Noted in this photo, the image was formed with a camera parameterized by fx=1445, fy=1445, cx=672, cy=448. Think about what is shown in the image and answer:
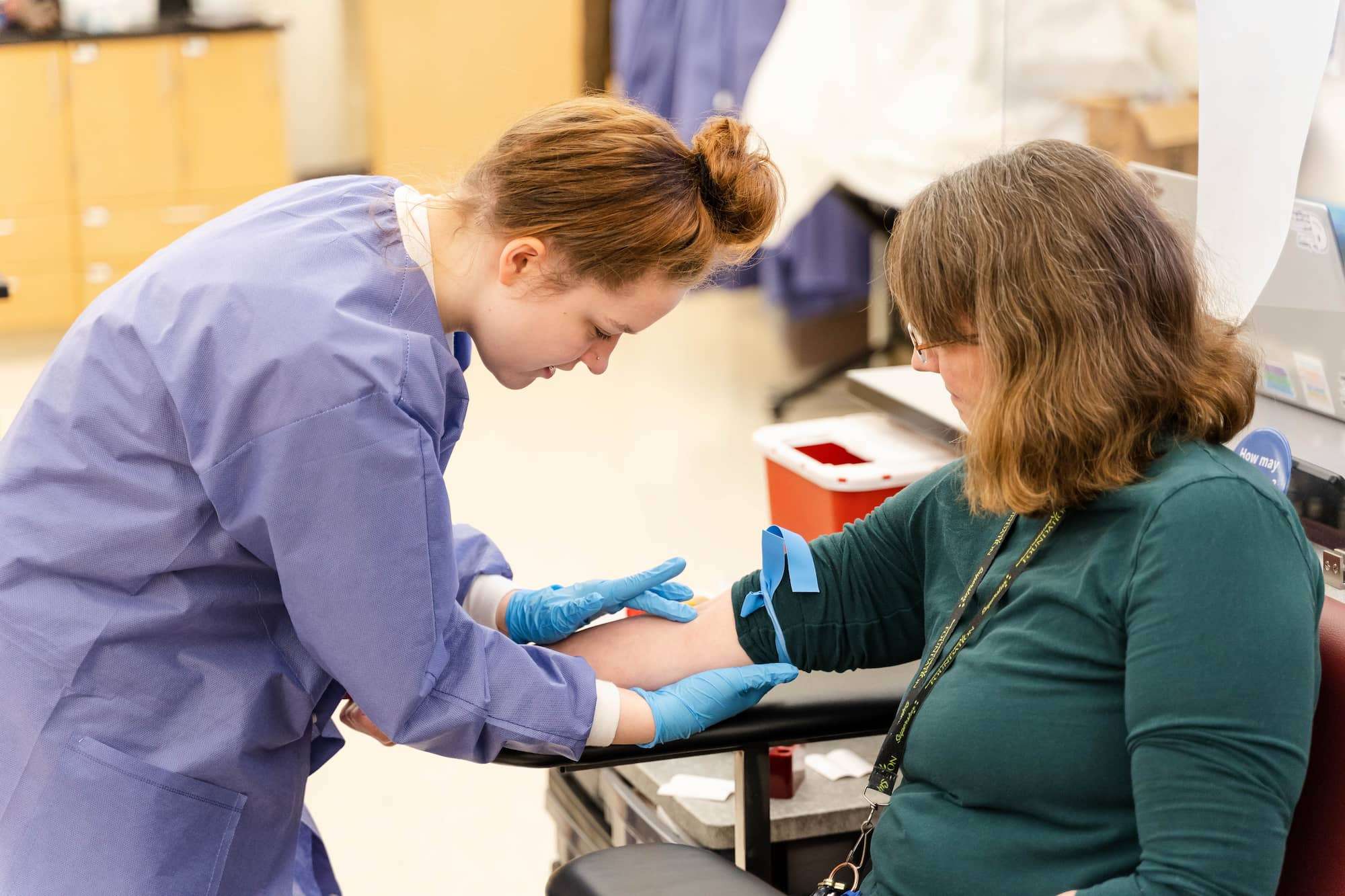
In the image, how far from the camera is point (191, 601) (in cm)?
133

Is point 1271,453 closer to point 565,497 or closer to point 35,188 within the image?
point 565,497

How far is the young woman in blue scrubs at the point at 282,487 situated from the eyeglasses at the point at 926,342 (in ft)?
0.76

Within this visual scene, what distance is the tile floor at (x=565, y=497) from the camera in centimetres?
265

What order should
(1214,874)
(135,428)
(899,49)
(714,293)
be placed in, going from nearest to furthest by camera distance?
(1214,874) → (135,428) → (899,49) → (714,293)

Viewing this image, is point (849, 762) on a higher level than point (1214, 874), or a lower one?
lower

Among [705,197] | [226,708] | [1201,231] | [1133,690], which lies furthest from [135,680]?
[1201,231]

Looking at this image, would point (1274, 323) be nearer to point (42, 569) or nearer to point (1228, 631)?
point (1228, 631)

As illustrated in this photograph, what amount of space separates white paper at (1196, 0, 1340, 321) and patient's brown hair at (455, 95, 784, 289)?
0.68 meters

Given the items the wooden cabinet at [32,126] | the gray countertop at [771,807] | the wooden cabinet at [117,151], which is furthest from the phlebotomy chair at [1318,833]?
the wooden cabinet at [32,126]

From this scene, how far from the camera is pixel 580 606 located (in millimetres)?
1667

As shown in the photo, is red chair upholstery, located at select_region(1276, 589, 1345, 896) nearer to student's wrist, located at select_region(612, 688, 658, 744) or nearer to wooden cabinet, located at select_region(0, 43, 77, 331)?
student's wrist, located at select_region(612, 688, 658, 744)

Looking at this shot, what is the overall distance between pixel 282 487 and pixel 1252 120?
1.34 metres

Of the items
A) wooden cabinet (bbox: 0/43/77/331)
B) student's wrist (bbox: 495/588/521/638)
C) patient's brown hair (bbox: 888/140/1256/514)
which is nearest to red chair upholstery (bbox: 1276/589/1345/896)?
patient's brown hair (bbox: 888/140/1256/514)

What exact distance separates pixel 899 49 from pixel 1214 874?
330 centimetres
